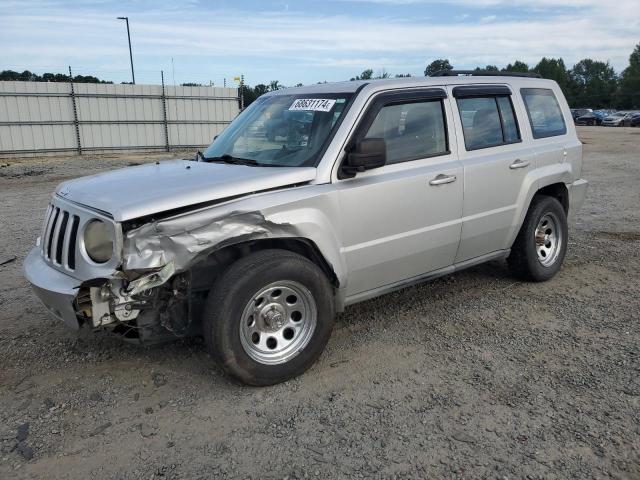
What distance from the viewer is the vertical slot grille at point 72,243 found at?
3400mm

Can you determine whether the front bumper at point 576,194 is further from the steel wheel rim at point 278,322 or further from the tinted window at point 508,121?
the steel wheel rim at point 278,322

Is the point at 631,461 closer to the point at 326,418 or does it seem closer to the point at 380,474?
the point at 380,474

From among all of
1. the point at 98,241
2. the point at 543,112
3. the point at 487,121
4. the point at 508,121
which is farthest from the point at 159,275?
the point at 543,112

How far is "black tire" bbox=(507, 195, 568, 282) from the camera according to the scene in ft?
17.3

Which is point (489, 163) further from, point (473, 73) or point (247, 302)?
point (247, 302)

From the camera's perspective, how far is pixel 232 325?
131 inches

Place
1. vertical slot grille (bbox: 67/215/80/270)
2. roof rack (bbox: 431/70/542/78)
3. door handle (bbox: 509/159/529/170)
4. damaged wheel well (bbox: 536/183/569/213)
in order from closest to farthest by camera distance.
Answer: vertical slot grille (bbox: 67/215/80/270), door handle (bbox: 509/159/529/170), roof rack (bbox: 431/70/542/78), damaged wheel well (bbox: 536/183/569/213)

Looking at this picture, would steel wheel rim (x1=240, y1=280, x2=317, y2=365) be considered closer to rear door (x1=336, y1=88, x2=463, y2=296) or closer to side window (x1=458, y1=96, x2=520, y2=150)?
rear door (x1=336, y1=88, x2=463, y2=296)

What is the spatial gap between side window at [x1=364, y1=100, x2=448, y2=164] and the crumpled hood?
0.74 metres

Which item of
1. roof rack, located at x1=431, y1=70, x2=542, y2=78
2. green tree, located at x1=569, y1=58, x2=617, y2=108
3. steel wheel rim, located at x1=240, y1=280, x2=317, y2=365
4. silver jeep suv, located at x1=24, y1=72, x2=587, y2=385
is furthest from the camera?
green tree, located at x1=569, y1=58, x2=617, y2=108

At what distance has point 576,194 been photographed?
588 centimetres

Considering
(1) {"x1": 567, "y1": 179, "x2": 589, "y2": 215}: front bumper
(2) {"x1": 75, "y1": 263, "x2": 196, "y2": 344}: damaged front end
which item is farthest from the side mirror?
(1) {"x1": 567, "y1": 179, "x2": 589, "y2": 215}: front bumper

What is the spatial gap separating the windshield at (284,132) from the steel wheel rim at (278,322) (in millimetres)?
924

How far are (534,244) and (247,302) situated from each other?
10.7 ft
